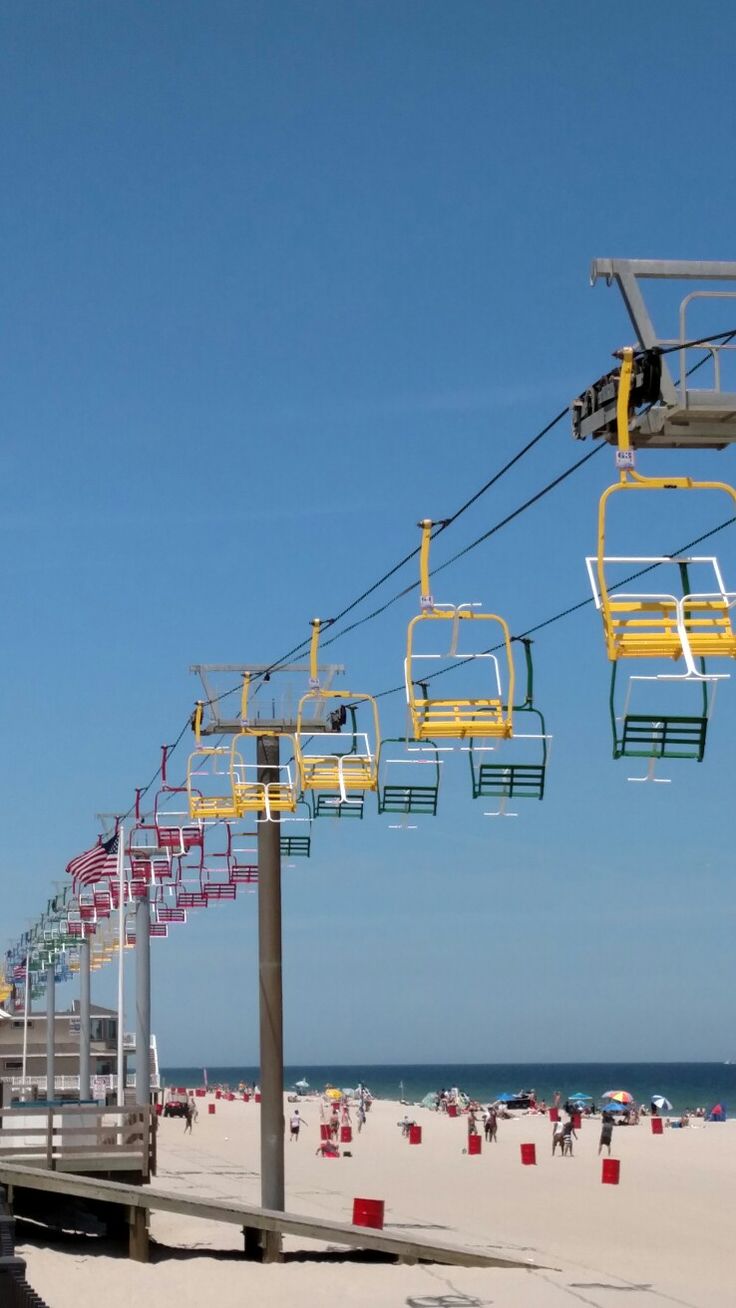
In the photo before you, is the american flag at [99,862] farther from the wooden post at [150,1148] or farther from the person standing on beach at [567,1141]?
the person standing on beach at [567,1141]

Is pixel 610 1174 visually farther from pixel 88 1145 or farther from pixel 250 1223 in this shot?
pixel 250 1223

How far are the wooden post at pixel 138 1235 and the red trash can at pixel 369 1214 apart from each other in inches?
114

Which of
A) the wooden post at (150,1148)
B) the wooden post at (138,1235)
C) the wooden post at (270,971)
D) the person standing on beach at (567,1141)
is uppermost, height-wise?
the wooden post at (270,971)

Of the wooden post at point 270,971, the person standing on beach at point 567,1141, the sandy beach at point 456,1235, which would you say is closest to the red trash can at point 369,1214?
the sandy beach at point 456,1235

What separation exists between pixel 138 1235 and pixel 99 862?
14973 mm

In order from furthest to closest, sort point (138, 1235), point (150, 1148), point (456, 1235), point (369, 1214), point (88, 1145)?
point (456, 1235), point (150, 1148), point (88, 1145), point (369, 1214), point (138, 1235)

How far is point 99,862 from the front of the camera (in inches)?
1460

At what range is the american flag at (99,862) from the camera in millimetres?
36688

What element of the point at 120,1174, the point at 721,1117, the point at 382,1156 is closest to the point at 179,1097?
the point at 721,1117

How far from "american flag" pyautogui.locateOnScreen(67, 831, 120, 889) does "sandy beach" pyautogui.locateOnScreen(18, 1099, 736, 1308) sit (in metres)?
6.55

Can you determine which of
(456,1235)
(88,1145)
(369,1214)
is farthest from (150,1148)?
(456,1235)

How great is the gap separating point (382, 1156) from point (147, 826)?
22.9 m

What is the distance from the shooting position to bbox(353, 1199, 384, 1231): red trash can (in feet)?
77.4

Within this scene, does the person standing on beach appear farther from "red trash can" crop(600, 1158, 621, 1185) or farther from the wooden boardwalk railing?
the wooden boardwalk railing
